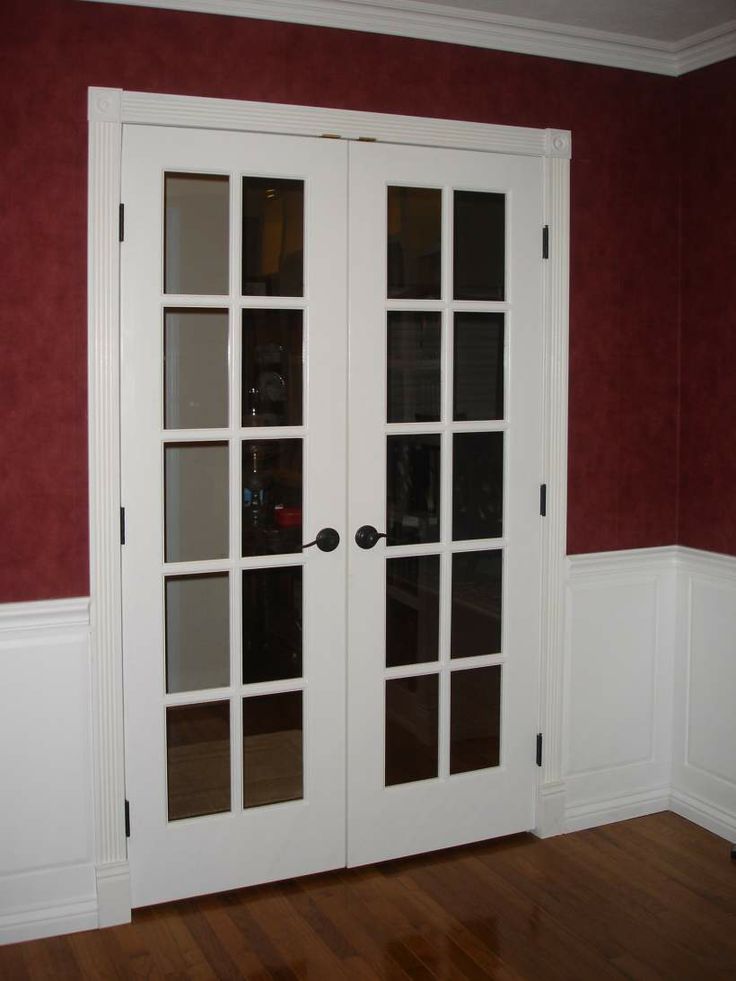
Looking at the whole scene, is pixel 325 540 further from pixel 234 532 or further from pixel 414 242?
pixel 414 242

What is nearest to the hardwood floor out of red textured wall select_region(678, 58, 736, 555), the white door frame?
the white door frame

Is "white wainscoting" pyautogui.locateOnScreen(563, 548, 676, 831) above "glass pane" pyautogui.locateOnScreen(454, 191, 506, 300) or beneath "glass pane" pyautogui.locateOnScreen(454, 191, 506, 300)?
beneath

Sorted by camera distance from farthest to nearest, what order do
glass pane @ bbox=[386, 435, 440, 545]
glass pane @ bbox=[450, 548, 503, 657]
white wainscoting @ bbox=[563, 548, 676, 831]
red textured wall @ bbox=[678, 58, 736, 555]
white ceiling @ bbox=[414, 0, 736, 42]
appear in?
white wainscoting @ bbox=[563, 548, 676, 831] < red textured wall @ bbox=[678, 58, 736, 555] < glass pane @ bbox=[450, 548, 503, 657] < glass pane @ bbox=[386, 435, 440, 545] < white ceiling @ bbox=[414, 0, 736, 42]

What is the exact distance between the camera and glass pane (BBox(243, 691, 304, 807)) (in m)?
3.17

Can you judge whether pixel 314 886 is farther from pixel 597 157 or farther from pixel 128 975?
pixel 597 157

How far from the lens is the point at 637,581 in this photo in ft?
12.5

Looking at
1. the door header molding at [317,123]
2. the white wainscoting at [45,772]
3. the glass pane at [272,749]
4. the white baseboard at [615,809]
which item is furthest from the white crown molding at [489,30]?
the white baseboard at [615,809]

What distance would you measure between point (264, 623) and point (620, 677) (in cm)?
145

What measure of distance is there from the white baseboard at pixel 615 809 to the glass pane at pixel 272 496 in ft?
4.88

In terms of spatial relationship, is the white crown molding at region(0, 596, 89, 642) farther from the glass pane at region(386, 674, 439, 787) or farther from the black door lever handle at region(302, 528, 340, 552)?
the glass pane at region(386, 674, 439, 787)

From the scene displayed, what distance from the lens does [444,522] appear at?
339cm

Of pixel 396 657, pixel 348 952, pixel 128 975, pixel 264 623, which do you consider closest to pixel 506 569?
pixel 396 657

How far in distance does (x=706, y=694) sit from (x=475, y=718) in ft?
2.98

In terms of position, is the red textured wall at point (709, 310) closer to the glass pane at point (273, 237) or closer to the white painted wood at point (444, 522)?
the white painted wood at point (444, 522)
